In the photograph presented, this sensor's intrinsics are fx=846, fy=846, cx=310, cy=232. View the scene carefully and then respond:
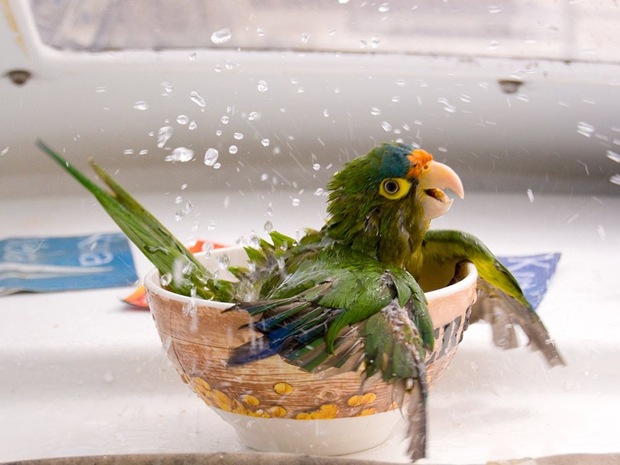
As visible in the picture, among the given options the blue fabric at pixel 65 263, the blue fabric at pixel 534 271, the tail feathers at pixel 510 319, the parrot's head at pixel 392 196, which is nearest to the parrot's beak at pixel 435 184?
the parrot's head at pixel 392 196

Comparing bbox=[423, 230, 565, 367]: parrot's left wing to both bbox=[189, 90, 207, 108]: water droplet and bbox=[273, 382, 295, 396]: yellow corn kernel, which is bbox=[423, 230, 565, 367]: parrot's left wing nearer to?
bbox=[273, 382, 295, 396]: yellow corn kernel

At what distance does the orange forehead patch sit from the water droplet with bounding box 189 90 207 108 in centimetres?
93

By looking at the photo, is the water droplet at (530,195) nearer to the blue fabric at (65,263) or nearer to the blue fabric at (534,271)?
the blue fabric at (534,271)

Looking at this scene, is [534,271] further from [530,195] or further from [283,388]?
[283,388]

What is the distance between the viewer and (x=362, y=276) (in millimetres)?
582

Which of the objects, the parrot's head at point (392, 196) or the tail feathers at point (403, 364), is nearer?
the tail feathers at point (403, 364)

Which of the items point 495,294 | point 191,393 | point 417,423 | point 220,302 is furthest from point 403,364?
point 191,393

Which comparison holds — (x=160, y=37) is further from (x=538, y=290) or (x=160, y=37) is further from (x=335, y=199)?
(x=335, y=199)

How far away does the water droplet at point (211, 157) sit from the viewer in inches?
61.4

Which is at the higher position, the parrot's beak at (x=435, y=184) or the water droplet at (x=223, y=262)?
the parrot's beak at (x=435, y=184)

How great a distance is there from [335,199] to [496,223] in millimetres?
804

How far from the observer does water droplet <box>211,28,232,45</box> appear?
59.4 inches

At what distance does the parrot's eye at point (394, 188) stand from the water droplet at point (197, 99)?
93 cm

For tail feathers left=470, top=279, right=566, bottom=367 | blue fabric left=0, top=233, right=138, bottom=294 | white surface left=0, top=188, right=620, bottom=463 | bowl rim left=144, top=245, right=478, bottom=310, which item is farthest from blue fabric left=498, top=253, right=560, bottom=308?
blue fabric left=0, top=233, right=138, bottom=294
